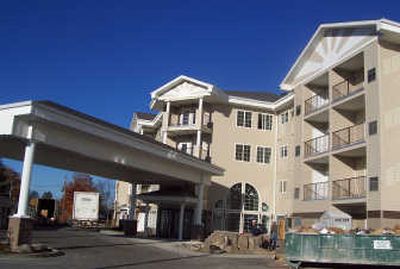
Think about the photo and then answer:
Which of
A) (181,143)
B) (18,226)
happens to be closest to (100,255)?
(18,226)

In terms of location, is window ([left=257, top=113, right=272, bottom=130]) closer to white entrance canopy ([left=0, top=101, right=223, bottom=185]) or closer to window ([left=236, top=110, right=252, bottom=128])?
window ([left=236, top=110, right=252, bottom=128])

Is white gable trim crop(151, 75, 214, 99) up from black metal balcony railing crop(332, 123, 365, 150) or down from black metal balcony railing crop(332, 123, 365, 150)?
up

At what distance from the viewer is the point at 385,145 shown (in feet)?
99.3

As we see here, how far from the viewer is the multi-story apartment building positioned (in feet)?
101

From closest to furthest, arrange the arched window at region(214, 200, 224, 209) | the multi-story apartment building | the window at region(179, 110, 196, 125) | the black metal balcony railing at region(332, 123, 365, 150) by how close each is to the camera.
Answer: the multi-story apartment building < the black metal balcony railing at region(332, 123, 365, 150) < the arched window at region(214, 200, 224, 209) < the window at region(179, 110, 196, 125)

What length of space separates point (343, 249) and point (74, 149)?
14036 millimetres

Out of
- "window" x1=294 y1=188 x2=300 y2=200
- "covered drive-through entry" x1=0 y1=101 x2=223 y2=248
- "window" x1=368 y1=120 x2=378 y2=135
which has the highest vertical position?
"window" x1=368 y1=120 x2=378 y2=135

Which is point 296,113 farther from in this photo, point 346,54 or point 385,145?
point 385,145

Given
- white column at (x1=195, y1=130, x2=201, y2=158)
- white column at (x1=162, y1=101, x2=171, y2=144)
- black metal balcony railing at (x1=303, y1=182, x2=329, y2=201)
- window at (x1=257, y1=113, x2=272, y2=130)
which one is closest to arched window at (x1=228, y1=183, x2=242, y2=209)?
white column at (x1=195, y1=130, x2=201, y2=158)

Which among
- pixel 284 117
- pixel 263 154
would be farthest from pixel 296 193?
pixel 284 117

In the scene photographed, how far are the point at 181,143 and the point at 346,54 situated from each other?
1945cm

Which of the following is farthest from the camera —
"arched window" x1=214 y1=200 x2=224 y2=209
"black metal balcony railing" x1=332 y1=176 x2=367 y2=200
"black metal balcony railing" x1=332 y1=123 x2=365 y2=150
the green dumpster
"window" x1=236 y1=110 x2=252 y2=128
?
"window" x1=236 y1=110 x2=252 y2=128

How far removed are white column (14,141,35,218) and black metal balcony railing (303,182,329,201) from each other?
64.6ft

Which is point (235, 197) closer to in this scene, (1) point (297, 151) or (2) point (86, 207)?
(1) point (297, 151)
